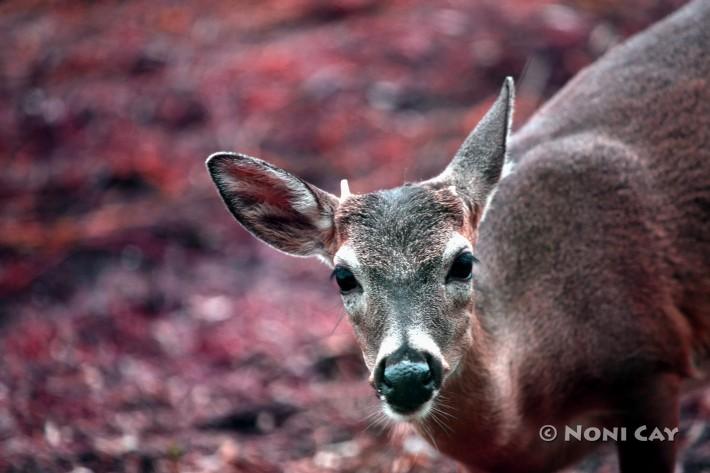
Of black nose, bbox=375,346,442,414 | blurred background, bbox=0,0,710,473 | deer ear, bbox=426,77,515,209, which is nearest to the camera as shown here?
black nose, bbox=375,346,442,414

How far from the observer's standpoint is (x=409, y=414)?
425cm

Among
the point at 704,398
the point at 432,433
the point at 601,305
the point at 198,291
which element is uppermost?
the point at 198,291

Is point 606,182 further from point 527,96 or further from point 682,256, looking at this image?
point 527,96

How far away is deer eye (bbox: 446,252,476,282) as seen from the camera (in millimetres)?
4566

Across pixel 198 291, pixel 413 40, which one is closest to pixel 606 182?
pixel 198 291

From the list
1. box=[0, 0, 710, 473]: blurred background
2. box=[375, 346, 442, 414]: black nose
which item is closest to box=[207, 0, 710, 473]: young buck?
box=[375, 346, 442, 414]: black nose

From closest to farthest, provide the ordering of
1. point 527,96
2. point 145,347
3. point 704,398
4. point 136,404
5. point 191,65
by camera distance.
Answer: point 704,398 → point 136,404 → point 145,347 → point 527,96 → point 191,65

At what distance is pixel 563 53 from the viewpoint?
401 inches

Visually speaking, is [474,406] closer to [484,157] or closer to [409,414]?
[409,414]

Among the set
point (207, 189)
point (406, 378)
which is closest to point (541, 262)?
point (406, 378)

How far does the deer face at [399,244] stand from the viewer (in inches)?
167

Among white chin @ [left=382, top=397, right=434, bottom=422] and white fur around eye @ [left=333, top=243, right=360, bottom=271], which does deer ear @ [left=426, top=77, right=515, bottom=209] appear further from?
white chin @ [left=382, top=397, right=434, bottom=422]

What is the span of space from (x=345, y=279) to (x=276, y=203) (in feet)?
2.15

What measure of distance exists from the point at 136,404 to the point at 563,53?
5.29 meters
